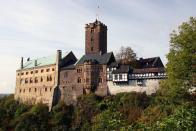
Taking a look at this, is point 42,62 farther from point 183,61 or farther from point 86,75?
point 183,61

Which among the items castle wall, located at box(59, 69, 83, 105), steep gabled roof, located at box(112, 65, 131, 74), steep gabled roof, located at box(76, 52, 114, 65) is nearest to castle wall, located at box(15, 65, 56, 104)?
castle wall, located at box(59, 69, 83, 105)

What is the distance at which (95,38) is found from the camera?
291ft

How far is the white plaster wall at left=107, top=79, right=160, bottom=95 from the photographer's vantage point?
71312 millimetres

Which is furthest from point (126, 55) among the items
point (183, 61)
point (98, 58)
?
point (183, 61)

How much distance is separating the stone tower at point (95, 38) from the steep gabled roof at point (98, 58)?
8.61 feet

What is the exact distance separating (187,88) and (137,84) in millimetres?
38003

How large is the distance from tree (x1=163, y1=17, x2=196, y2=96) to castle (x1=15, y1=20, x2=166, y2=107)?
107 feet

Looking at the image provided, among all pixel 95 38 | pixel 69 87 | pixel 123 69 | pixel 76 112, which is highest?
pixel 95 38

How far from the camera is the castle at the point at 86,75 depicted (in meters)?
74.2

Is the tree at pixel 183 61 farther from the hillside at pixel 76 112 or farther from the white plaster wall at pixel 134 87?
the white plaster wall at pixel 134 87

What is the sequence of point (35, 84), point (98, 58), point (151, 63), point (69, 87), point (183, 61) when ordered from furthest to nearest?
point (35, 84) < point (69, 87) < point (98, 58) < point (151, 63) < point (183, 61)

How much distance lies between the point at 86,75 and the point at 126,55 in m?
11.0

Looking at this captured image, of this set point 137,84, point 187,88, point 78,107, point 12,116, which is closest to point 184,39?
point 187,88

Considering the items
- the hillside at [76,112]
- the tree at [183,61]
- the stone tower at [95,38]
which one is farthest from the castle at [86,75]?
the tree at [183,61]
